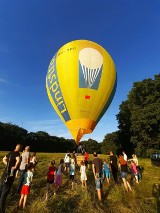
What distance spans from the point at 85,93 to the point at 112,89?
338 cm

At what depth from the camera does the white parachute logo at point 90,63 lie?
1827cm

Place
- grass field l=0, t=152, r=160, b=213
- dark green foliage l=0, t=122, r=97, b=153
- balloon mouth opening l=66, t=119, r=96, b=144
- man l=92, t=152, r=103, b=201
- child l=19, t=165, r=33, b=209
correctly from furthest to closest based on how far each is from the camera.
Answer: dark green foliage l=0, t=122, r=97, b=153
balloon mouth opening l=66, t=119, r=96, b=144
man l=92, t=152, r=103, b=201
grass field l=0, t=152, r=160, b=213
child l=19, t=165, r=33, b=209

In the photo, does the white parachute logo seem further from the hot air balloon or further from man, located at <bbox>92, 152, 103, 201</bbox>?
man, located at <bbox>92, 152, 103, 201</bbox>

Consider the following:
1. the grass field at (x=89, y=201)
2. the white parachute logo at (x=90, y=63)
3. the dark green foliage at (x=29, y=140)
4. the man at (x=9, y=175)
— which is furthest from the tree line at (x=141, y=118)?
the dark green foliage at (x=29, y=140)

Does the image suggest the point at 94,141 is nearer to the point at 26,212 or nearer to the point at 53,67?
the point at 53,67

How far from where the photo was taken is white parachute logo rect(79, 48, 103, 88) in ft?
60.0

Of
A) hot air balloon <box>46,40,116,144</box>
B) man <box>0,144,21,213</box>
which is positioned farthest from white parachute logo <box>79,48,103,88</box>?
man <box>0,144,21,213</box>

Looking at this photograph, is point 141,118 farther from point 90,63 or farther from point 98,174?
point 98,174

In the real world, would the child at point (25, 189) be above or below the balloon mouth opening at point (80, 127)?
below

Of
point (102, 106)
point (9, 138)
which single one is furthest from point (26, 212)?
point (9, 138)

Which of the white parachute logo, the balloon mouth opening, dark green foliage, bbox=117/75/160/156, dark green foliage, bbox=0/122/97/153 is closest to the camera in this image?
the balloon mouth opening

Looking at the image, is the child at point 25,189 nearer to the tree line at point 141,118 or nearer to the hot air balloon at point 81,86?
the hot air balloon at point 81,86

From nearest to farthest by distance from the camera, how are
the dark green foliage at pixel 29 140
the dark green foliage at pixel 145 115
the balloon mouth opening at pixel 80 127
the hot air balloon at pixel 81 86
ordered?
1. the balloon mouth opening at pixel 80 127
2. the hot air balloon at pixel 81 86
3. the dark green foliage at pixel 145 115
4. the dark green foliage at pixel 29 140

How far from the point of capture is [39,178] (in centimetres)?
1388
